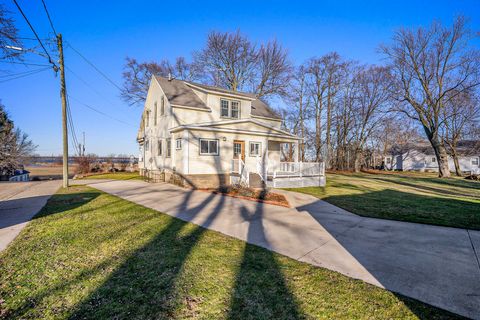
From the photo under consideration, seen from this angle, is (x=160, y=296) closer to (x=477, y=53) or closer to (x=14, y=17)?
(x=14, y=17)

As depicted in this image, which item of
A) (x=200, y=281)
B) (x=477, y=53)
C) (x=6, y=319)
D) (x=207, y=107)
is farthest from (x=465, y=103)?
(x=6, y=319)

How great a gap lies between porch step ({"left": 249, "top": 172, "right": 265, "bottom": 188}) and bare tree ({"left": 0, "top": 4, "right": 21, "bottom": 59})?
10442 mm

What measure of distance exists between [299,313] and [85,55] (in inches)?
752

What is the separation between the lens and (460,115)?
92.5 ft

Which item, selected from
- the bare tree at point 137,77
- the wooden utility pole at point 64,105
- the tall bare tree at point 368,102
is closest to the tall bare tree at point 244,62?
the bare tree at point 137,77

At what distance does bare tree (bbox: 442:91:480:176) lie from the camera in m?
26.1

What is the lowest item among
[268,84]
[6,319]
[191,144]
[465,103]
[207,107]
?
[6,319]

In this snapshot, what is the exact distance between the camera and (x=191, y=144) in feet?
43.4

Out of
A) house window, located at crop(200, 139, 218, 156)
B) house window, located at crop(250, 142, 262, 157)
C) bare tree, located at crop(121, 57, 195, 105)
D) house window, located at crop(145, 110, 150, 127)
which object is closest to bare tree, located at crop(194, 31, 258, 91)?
bare tree, located at crop(121, 57, 195, 105)

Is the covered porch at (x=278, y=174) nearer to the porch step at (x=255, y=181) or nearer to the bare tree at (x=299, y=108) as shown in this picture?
the porch step at (x=255, y=181)

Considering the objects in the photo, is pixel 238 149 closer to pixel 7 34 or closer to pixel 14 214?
pixel 14 214

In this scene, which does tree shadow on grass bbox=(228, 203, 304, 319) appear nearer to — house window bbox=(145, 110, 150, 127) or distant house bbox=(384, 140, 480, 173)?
house window bbox=(145, 110, 150, 127)

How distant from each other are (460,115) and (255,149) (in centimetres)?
2840

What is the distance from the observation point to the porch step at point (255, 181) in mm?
13133
